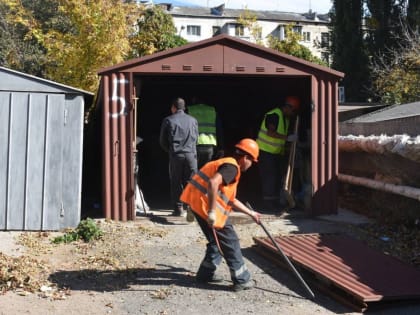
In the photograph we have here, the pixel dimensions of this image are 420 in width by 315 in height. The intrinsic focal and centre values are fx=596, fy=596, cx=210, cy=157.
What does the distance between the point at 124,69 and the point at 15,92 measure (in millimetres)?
1779

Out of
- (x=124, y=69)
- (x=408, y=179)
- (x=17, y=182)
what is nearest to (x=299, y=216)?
(x=408, y=179)

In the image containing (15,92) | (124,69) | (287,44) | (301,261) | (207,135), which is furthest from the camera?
(287,44)

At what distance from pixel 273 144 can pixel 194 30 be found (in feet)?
189

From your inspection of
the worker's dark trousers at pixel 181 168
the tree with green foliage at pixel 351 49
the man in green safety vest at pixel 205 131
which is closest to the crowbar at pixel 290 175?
the man in green safety vest at pixel 205 131

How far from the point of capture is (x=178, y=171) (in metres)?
9.89

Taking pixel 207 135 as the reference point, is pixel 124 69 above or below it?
above

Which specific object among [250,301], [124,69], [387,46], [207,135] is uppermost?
[387,46]

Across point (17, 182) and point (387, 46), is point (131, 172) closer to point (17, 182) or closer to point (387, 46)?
point (17, 182)

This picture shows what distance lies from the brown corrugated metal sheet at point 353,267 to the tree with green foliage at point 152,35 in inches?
592

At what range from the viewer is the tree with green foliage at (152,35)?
22188mm

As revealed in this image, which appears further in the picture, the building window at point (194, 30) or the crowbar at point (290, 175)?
the building window at point (194, 30)

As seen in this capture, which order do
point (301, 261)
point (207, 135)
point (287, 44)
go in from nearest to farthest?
point (301, 261), point (207, 135), point (287, 44)

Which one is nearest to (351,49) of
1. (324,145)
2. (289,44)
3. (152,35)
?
(289,44)

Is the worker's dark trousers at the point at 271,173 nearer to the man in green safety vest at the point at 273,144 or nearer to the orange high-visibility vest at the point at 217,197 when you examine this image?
the man in green safety vest at the point at 273,144
